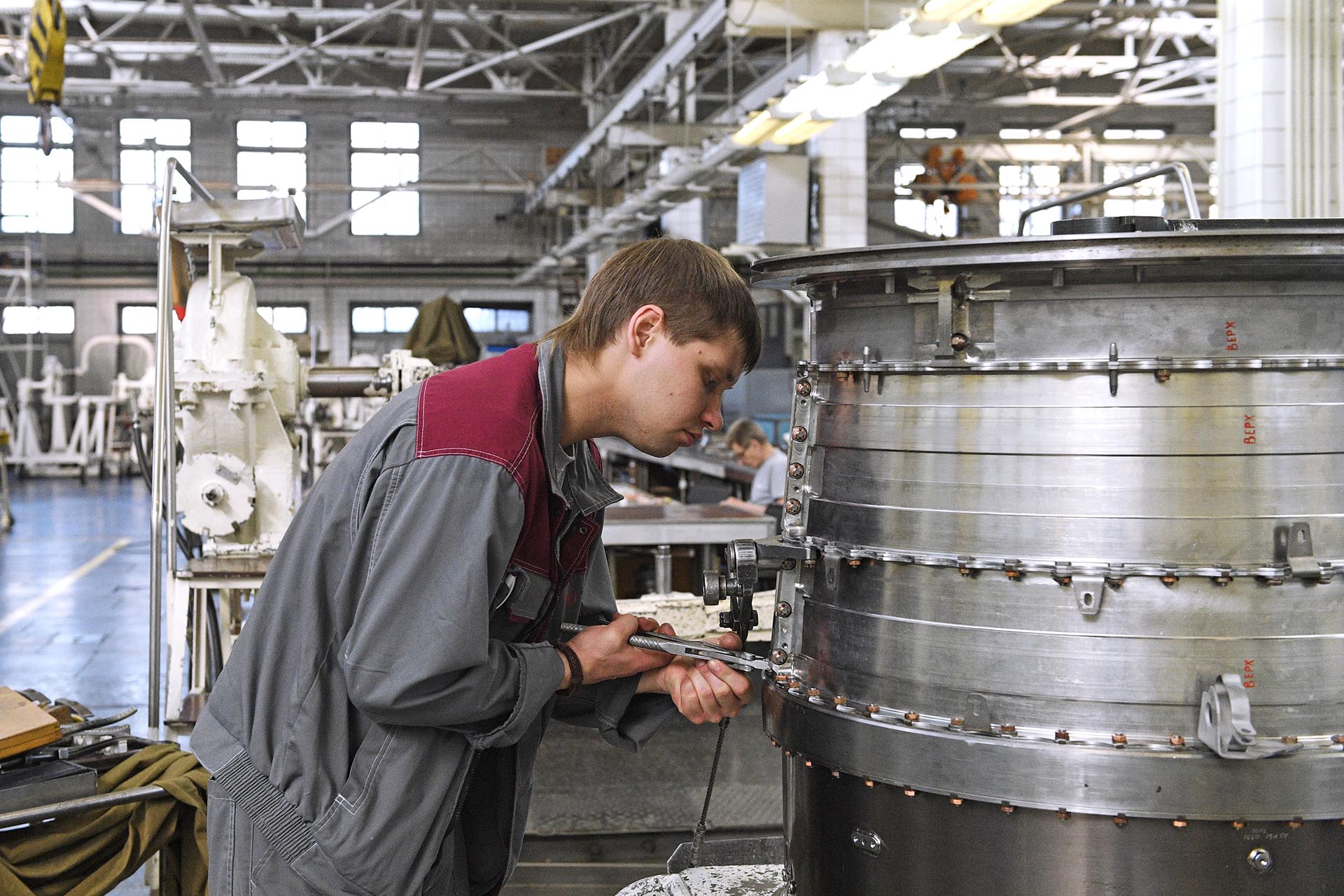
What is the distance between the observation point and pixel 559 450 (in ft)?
5.18

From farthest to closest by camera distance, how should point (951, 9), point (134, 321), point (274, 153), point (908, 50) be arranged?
point (134, 321), point (274, 153), point (908, 50), point (951, 9)

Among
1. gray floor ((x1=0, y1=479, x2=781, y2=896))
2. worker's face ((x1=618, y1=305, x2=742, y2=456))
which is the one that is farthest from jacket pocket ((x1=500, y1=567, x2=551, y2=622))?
gray floor ((x1=0, y1=479, x2=781, y2=896))

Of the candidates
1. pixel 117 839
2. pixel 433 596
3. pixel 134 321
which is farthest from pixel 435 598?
pixel 134 321

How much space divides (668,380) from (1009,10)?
11.7 ft

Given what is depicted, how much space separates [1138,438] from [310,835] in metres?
1.11

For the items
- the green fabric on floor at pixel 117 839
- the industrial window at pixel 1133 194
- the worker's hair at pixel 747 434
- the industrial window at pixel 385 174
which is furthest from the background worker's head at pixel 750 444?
the industrial window at pixel 385 174

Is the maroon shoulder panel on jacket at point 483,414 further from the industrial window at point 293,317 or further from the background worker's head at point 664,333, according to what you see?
the industrial window at point 293,317

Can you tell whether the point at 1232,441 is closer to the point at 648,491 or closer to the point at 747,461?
the point at 747,461

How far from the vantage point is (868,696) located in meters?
1.65

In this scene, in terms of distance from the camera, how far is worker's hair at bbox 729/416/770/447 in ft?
23.0

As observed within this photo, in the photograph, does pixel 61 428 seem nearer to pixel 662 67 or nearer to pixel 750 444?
pixel 662 67

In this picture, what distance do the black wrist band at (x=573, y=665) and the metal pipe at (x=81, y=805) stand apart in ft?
5.27

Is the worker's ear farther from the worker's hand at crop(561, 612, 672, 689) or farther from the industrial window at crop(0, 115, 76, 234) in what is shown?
the industrial window at crop(0, 115, 76, 234)

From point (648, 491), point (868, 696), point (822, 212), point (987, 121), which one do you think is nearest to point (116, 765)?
point (868, 696)
